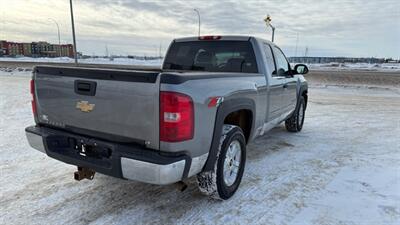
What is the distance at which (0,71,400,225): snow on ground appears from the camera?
3.09 meters

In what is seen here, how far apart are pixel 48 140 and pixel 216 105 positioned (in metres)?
1.76

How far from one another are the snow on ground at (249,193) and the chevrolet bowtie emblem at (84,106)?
1.08 m

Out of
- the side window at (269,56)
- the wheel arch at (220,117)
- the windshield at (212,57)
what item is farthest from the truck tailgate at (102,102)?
the side window at (269,56)

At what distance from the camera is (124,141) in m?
2.77

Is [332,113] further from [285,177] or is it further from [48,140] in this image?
[48,140]

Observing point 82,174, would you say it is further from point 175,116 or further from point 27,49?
point 27,49

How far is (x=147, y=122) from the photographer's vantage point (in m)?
2.60

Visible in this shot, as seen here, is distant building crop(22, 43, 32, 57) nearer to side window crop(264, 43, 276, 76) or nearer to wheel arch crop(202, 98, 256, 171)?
side window crop(264, 43, 276, 76)

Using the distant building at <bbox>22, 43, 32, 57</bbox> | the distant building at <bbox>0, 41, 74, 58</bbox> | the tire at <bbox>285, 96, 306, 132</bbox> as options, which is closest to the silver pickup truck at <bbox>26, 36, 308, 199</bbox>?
the tire at <bbox>285, 96, 306, 132</bbox>

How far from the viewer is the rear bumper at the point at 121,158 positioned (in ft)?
8.37

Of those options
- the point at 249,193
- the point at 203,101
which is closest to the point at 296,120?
the point at 249,193

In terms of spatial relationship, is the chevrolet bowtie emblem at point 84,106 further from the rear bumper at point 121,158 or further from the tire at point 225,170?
the tire at point 225,170

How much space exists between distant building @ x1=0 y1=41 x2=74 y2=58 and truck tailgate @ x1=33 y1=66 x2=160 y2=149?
4420 inches

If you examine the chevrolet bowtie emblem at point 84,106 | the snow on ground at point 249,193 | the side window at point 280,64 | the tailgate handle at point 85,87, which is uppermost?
the side window at point 280,64
